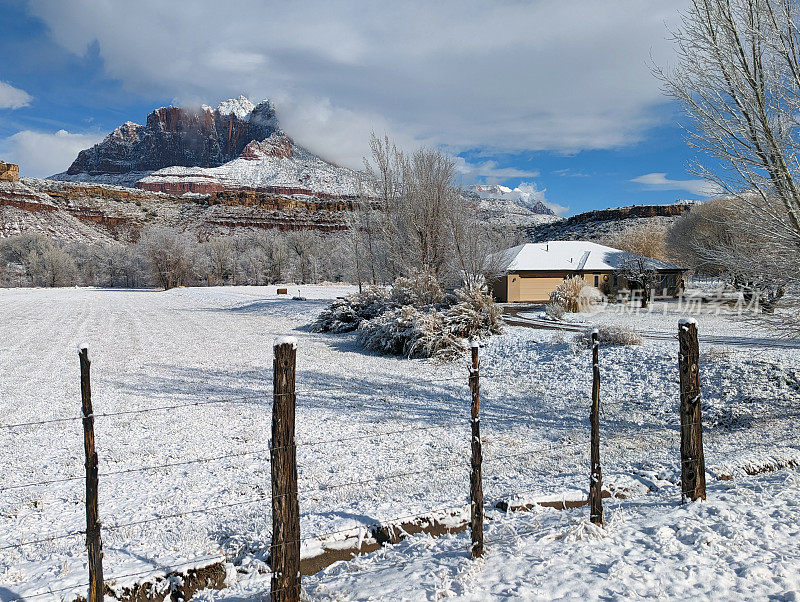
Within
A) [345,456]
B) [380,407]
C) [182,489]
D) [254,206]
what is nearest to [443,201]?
A: [380,407]

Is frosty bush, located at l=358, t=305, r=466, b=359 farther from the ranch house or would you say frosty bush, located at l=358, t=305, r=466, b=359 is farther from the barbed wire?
the ranch house

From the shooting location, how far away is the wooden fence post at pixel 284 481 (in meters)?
2.89

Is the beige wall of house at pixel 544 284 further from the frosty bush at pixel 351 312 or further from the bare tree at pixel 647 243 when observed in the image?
the frosty bush at pixel 351 312

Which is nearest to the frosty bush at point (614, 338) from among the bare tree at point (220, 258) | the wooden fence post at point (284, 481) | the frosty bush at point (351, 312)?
the frosty bush at point (351, 312)

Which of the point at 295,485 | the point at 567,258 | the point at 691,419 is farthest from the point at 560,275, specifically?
the point at 295,485

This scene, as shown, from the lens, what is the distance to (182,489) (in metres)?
5.08

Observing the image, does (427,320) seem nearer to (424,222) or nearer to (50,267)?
(424,222)

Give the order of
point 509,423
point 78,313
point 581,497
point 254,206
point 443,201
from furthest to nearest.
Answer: point 254,206
point 78,313
point 443,201
point 509,423
point 581,497

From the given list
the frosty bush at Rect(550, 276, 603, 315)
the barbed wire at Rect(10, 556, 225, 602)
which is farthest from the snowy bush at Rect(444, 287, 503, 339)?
the barbed wire at Rect(10, 556, 225, 602)

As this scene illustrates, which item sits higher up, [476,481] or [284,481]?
[284,481]

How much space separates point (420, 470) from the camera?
5.76m

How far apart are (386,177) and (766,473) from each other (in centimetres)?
2002

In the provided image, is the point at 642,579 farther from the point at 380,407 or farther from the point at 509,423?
the point at 380,407

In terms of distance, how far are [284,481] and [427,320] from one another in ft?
35.4
